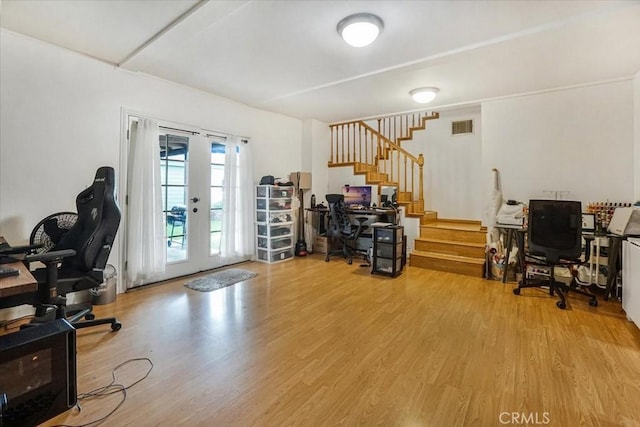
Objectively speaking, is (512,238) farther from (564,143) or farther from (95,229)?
(95,229)

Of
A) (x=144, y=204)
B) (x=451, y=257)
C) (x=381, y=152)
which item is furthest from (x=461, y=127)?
(x=144, y=204)

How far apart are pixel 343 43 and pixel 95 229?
267cm

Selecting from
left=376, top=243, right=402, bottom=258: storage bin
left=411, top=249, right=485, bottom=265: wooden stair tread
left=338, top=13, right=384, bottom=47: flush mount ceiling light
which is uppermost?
left=338, top=13, right=384, bottom=47: flush mount ceiling light

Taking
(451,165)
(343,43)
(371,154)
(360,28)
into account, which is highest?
(343,43)

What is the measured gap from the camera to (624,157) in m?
3.62

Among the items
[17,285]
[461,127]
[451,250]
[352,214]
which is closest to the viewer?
[17,285]

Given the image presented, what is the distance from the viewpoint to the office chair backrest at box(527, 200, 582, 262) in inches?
124

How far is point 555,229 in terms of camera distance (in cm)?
327

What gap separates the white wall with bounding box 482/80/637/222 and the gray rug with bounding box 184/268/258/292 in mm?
3836

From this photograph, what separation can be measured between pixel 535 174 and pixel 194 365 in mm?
4715

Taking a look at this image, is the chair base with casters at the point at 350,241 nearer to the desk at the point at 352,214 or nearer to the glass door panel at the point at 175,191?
the desk at the point at 352,214

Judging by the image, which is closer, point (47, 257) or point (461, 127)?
point (47, 257)

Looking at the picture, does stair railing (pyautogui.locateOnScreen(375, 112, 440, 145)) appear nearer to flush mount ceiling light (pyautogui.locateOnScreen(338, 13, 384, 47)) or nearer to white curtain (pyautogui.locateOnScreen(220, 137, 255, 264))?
white curtain (pyautogui.locateOnScreen(220, 137, 255, 264))

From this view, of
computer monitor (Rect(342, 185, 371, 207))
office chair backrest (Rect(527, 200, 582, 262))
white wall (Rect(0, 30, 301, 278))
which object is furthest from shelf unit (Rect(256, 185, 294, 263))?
office chair backrest (Rect(527, 200, 582, 262))
